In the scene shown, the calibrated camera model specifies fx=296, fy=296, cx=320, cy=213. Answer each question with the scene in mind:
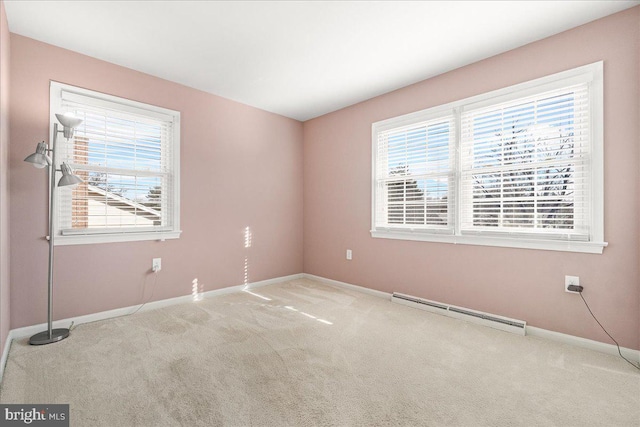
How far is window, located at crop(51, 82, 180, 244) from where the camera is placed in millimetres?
2807

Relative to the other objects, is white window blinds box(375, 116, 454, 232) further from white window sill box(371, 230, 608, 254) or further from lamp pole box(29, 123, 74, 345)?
lamp pole box(29, 123, 74, 345)

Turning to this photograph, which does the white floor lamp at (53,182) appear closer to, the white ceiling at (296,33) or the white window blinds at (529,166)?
the white ceiling at (296,33)

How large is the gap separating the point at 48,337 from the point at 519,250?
4.13 metres

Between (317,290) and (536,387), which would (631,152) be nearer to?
(536,387)

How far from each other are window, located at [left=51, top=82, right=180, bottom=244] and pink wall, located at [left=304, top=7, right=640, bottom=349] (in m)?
2.19

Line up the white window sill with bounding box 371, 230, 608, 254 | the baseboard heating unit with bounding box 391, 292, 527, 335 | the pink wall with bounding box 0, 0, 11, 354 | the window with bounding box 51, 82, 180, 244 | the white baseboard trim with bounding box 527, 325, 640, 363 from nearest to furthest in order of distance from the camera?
the pink wall with bounding box 0, 0, 11, 354 → the white baseboard trim with bounding box 527, 325, 640, 363 → the white window sill with bounding box 371, 230, 608, 254 → the baseboard heating unit with bounding box 391, 292, 527, 335 → the window with bounding box 51, 82, 180, 244

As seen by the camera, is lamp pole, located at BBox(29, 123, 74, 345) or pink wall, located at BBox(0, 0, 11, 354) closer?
pink wall, located at BBox(0, 0, 11, 354)

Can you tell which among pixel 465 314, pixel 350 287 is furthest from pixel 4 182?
pixel 465 314

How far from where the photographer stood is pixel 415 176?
11.4 feet

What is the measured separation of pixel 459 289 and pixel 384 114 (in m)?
2.26

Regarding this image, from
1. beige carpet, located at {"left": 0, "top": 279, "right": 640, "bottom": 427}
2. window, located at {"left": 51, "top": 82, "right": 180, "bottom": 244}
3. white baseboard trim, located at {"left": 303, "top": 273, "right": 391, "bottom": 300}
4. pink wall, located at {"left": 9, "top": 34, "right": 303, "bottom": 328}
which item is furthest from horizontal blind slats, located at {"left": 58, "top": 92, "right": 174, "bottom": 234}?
white baseboard trim, located at {"left": 303, "top": 273, "right": 391, "bottom": 300}

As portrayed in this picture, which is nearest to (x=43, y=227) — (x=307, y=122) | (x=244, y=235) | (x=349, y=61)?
(x=244, y=235)

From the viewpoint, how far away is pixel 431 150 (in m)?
3.35

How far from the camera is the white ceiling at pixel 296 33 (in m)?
2.21
